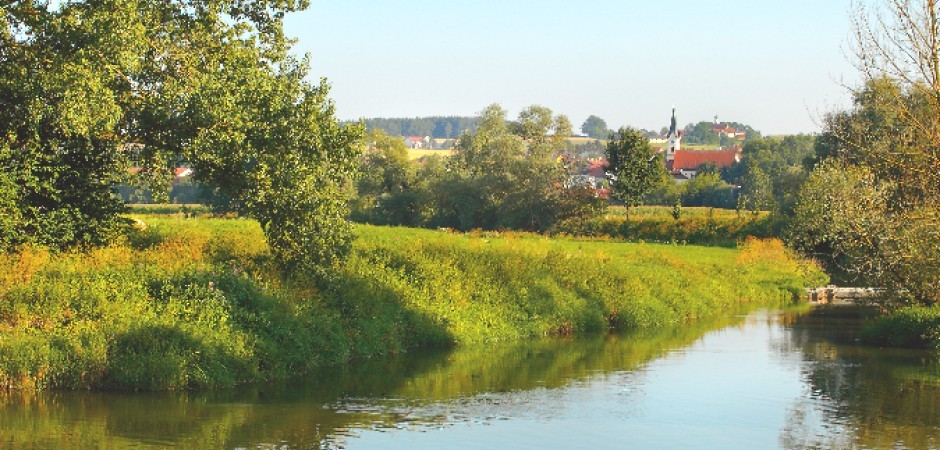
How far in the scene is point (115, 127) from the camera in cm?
2836

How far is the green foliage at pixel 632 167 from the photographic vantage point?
94.5 m

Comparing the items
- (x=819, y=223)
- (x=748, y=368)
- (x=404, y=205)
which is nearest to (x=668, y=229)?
(x=404, y=205)

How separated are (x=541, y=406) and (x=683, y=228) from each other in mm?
61952

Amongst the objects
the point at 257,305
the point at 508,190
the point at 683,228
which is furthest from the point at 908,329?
the point at 508,190

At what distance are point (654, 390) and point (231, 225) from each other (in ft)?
80.5

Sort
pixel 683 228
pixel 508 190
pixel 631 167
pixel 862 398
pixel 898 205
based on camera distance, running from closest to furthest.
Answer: pixel 862 398
pixel 898 205
pixel 683 228
pixel 508 190
pixel 631 167

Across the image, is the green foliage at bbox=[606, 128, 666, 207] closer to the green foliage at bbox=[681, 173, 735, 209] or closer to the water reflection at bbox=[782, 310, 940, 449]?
the green foliage at bbox=[681, 173, 735, 209]

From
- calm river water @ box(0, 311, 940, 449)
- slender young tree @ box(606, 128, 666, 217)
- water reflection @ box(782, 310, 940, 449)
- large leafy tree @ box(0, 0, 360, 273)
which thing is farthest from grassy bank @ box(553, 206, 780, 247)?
large leafy tree @ box(0, 0, 360, 273)

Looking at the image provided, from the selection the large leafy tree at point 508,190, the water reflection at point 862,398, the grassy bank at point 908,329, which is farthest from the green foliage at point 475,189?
the water reflection at point 862,398

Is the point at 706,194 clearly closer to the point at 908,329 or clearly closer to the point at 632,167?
the point at 632,167

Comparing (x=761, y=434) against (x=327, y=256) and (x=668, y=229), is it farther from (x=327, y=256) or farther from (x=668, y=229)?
(x=668, y=229)

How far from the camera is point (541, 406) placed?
964 inches

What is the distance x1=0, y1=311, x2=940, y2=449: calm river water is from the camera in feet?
67.4

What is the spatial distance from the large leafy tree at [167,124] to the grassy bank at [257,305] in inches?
62.3
